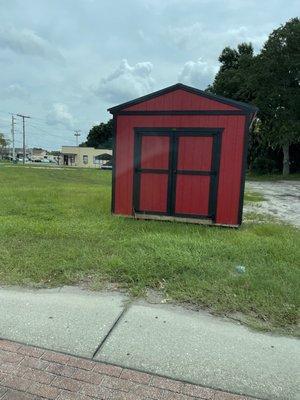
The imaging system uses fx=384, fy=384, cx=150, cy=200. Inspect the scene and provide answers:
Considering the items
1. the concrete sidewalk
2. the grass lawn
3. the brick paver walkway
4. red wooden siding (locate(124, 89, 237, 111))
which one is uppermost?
red wooden siding (locate(124, 89, 237, 111))

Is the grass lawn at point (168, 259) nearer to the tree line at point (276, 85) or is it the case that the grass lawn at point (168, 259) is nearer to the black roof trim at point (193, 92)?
the black roof trim at point (193, 92)

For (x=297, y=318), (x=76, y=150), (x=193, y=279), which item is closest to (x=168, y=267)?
(x=193, y=279)

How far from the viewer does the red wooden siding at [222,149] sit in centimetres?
759

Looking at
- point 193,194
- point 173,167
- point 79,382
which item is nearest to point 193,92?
point 173,167

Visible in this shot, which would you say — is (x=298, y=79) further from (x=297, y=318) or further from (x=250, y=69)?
(x=297, y=318)

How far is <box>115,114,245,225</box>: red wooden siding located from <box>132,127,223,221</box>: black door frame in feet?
0.27

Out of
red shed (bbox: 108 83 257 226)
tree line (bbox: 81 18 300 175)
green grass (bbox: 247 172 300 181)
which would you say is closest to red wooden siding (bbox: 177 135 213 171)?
red shed (bbox: 108 83 257 226)

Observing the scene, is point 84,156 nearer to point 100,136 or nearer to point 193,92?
point 100,136

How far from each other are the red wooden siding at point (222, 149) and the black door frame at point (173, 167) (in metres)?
0.08

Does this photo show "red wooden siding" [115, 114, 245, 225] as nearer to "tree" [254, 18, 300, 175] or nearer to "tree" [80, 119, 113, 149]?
"tree" [254, 18, 300, 175]

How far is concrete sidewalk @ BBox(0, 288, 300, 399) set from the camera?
9.07 feet

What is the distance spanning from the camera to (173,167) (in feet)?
26.2

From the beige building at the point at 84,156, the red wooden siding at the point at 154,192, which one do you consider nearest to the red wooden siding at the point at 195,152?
the red wooden siding at the point at 154,192

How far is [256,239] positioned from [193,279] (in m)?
2.53
